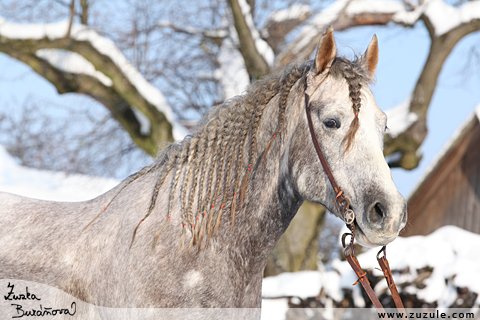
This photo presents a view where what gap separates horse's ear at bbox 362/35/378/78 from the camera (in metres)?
2.08

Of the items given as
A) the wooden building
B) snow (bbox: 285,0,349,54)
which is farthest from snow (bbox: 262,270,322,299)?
snow (bbox: 285,0,349,54)

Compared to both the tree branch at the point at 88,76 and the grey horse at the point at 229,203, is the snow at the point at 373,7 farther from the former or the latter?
the grey horse at the point at 229,203

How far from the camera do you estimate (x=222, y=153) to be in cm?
194

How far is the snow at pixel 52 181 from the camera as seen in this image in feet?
21.0

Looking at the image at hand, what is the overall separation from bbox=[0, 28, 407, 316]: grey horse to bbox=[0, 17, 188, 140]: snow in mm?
5416

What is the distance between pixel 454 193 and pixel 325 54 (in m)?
8.72

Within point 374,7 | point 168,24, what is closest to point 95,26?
point 168,24

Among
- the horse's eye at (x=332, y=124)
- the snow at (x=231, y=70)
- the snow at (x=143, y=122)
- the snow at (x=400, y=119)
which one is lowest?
the horse's eye at (x=332, y=124)

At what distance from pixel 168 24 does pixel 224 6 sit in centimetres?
129

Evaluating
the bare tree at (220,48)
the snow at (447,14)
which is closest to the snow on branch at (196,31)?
the bare tree at (220,48)

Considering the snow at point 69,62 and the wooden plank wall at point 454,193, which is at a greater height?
the snow at point 69,62

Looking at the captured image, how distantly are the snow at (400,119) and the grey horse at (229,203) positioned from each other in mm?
6317

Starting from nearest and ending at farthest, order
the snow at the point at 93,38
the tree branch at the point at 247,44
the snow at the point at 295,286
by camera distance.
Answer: the snow at the point at 295,286
the snow at the point at 93,38
the tree branch at the point at 247,44
